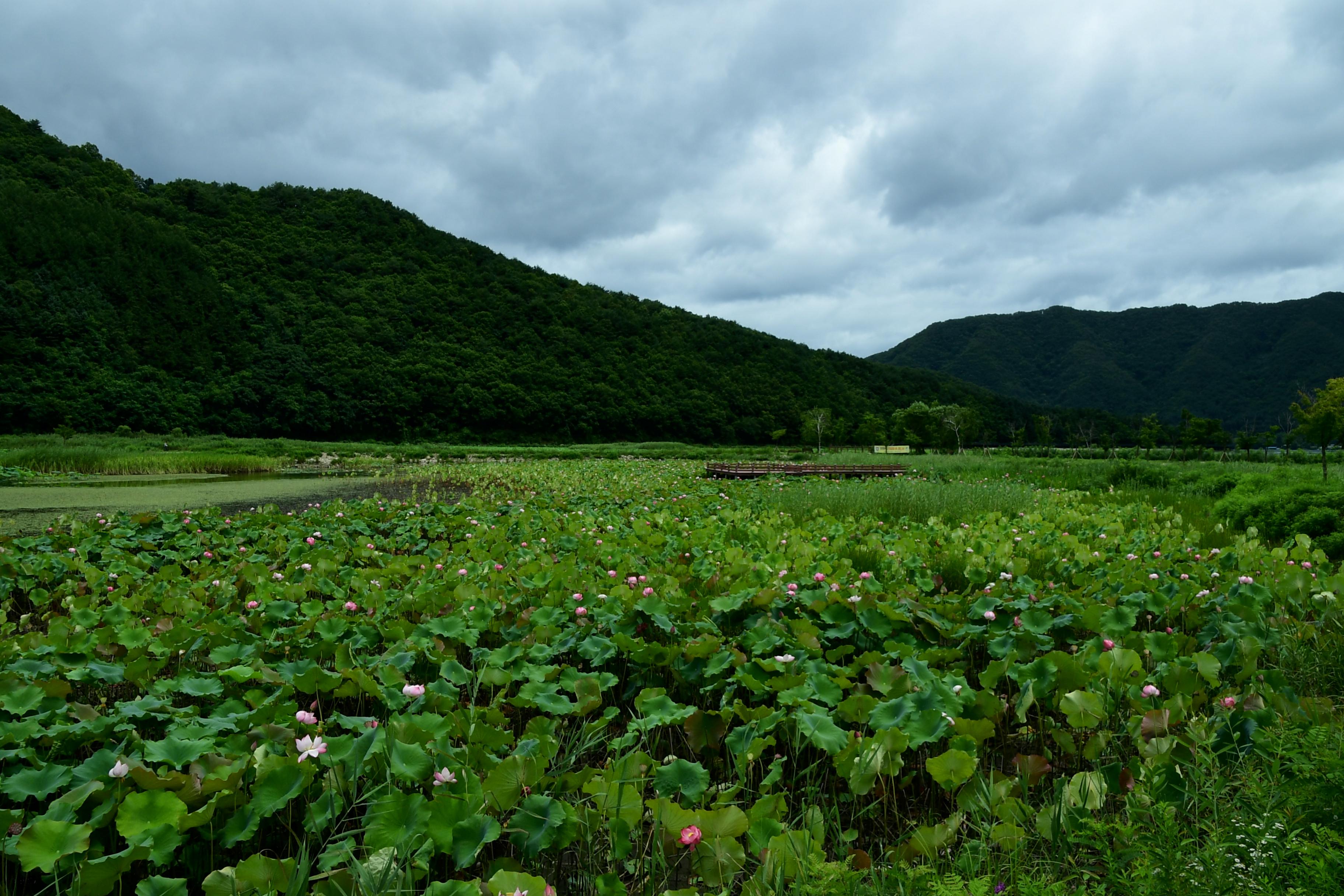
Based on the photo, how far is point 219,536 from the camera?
5938 millimetres

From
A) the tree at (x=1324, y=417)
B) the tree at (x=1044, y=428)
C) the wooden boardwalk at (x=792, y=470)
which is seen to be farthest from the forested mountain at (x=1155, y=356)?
the wooden boardwalk at (x=792, y=470)

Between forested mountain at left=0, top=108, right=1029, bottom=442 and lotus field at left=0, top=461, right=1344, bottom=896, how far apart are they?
42.3 m

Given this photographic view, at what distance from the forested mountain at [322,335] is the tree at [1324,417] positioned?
42.3 m

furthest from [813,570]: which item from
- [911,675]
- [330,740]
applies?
[330,740]

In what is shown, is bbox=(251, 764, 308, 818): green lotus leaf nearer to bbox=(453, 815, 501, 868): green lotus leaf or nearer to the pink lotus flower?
the pink lotus flower

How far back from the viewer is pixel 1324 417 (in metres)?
16.7

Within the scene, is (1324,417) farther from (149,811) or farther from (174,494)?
(174,494)

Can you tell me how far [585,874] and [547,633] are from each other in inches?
51.0

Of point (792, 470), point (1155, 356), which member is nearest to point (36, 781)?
point (792, 470)

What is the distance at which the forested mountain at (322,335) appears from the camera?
3794 cm

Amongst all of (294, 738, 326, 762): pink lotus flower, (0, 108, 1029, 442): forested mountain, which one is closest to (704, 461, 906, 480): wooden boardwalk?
(294, 738, 326, 762): pink lotus flower

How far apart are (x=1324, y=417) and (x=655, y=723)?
22.5 meters

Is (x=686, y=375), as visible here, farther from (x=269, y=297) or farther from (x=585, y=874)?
(x=585, y=874)

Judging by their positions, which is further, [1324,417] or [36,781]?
[1324,417]
